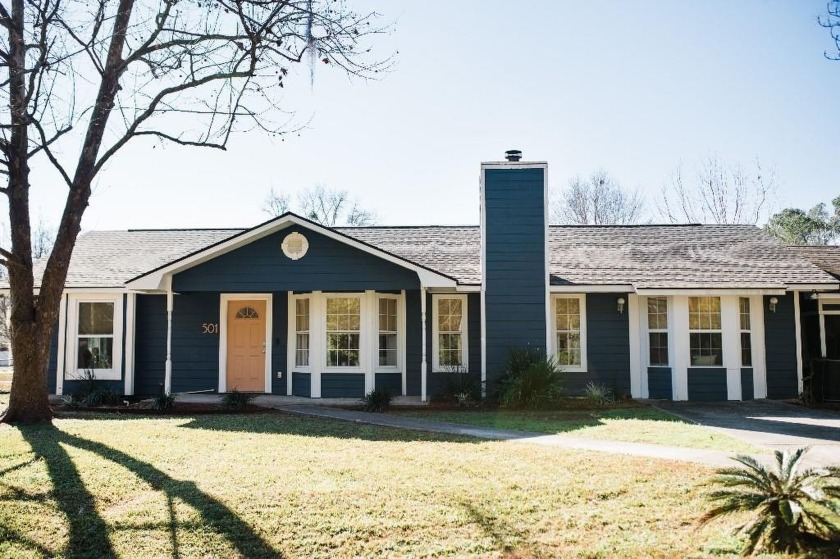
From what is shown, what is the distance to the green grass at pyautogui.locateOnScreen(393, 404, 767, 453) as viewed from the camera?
9.41 m

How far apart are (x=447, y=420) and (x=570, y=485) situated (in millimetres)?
5001

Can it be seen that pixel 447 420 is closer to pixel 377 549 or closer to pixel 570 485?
pixel 570 485

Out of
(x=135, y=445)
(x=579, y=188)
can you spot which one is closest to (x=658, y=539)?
(x=135, y=445)

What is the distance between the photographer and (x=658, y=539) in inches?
207

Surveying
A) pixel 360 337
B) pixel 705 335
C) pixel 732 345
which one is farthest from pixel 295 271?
pixel 732 345

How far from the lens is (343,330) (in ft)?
49.1

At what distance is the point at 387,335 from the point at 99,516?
31.6 ft

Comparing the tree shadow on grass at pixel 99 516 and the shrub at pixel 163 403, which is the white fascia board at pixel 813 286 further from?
the shrub at pixel 163 403

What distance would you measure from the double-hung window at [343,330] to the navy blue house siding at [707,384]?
752cm

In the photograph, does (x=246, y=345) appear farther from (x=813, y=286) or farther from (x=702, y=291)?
(x=813, y=286)

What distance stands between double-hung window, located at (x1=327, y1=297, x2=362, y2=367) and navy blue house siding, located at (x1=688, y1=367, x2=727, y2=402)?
752 centimetres

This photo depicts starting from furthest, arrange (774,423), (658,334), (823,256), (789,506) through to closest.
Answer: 1. (823,256)
2. (658,334)
3. (774,423)
4. (789,506)

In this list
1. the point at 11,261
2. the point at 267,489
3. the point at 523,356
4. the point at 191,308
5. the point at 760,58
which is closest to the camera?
the point at 267,489

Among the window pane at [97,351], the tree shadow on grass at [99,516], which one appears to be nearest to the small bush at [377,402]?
the tree shadow on grass at [99,516]
